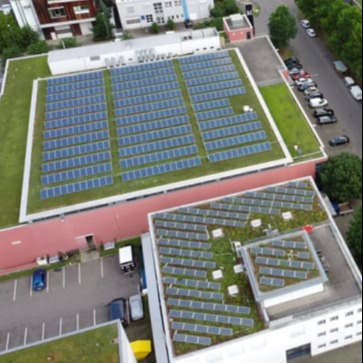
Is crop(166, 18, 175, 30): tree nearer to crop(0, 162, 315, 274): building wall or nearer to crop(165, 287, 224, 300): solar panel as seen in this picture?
crop(0, 162, 315, 274): building wall

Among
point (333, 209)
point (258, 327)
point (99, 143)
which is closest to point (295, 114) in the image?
point (333, 209)

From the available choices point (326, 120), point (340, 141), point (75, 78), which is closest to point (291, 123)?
point (340, 141)

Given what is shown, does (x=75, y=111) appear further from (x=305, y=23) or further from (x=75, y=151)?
(x=305, y=23)

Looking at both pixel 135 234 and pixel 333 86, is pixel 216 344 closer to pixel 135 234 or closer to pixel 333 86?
pixel 135 234

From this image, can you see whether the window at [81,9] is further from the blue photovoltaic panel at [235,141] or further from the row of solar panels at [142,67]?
the blue photovoltaic panel at [235,141]

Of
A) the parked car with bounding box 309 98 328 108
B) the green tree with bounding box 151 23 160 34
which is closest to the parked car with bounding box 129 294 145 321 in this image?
the parked car with bounding box 309 98 328 108

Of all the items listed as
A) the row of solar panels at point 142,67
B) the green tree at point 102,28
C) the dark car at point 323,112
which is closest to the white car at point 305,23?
the dark car at point 323,112
